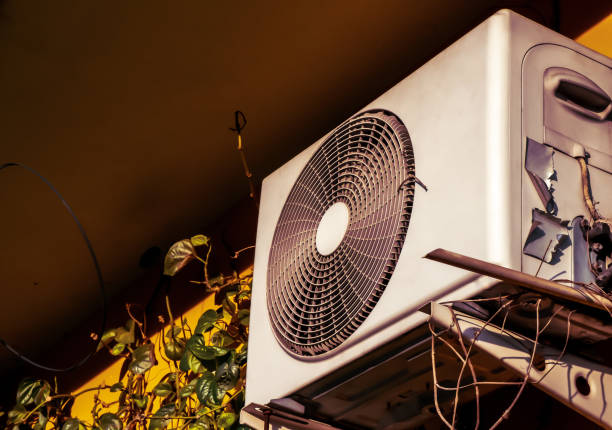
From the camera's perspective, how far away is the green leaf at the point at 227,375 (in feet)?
5.00

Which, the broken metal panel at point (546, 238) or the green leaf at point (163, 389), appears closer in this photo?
the broken metal panel at point (546, 238)

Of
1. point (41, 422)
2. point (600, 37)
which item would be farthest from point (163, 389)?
point (600, 37)

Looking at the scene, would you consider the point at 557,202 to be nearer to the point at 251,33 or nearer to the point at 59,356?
the point at 251,33

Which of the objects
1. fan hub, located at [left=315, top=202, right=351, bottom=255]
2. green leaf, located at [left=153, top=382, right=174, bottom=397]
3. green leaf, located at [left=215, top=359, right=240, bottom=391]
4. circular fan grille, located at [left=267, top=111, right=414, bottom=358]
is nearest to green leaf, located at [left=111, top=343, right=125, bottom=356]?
green leaf, located at [left=153, top=382, right=174, bottom=397]

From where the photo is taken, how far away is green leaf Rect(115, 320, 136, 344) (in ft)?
6.81

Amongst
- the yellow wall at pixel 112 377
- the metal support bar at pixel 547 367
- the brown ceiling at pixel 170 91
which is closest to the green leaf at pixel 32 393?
the yellow wall at pixel 112 377

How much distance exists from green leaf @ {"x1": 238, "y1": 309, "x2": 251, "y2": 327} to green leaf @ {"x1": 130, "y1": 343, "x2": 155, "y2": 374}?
15.9 inches

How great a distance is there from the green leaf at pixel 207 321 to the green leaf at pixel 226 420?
0.71 feet

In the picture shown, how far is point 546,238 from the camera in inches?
34.9

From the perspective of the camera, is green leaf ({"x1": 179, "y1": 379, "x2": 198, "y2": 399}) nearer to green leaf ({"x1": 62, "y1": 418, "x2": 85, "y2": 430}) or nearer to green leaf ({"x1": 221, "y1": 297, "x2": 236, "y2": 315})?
green leaf ({"x1": 221, "y1": 297, "x2": 236, "y2": 315})

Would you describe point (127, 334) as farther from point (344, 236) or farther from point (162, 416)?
point (344, 236)

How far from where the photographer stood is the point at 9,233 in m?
2.09

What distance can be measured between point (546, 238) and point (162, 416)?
1.14 metres

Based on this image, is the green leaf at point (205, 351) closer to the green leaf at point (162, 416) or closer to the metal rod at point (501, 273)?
the green leaf at point (162, 416)
